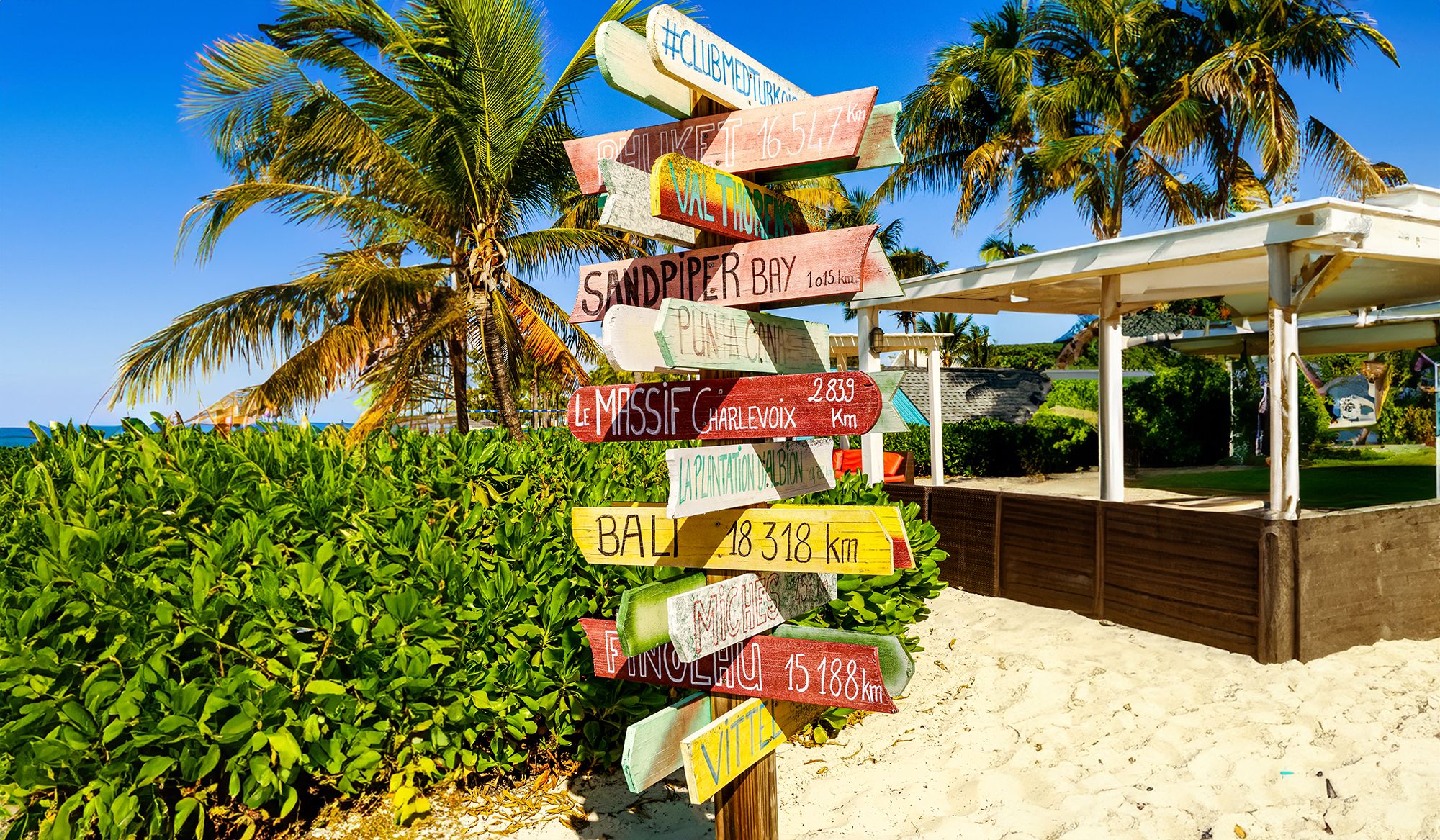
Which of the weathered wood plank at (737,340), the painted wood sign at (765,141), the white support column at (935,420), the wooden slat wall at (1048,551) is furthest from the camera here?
the white support column at (935,420)

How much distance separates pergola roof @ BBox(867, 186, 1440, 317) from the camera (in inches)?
235

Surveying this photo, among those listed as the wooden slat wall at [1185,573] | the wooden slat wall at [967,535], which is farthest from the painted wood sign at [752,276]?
the wooden slat wall at [967,535]

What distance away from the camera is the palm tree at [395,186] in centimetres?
1198

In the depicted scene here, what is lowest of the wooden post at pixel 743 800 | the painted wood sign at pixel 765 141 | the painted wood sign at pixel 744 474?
the wooden post at pixel 743 800

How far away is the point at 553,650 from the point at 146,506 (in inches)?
76.7

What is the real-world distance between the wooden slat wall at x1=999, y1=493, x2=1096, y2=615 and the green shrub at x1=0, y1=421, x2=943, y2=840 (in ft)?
9.38

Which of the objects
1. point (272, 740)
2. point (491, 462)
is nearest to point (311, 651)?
point (272, 740)

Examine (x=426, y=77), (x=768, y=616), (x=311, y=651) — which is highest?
(x=426, y=77)

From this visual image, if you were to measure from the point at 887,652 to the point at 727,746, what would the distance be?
0.59 meters

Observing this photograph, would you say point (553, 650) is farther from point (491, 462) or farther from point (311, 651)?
point (491, 462)

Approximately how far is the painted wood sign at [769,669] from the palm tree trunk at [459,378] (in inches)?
472

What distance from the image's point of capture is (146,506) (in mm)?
3953

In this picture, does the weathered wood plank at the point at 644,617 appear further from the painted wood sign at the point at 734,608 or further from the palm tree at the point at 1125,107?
the palm tree at the point at 1125,107

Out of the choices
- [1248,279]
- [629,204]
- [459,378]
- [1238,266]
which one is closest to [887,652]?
[629,204]
